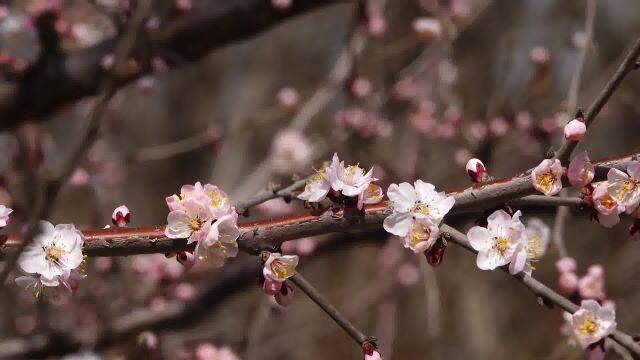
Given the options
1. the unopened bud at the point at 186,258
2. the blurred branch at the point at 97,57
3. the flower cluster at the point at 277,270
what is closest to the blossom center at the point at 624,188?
the flower cluster at the point at 277,270

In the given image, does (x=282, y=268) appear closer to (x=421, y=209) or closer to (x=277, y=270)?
(x=277, y=270)

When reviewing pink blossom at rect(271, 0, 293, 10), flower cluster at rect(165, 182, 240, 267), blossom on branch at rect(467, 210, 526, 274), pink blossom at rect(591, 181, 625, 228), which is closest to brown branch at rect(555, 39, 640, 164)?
pink blossom at rect(591, 181, 625, 228)

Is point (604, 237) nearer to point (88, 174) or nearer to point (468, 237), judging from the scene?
point (88, 174)

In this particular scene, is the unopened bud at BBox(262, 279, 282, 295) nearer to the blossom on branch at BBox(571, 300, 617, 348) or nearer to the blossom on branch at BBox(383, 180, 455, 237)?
the blossom on branch at BBox(383, 180, 455, 237)

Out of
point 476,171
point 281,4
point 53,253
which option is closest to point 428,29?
point 281,4

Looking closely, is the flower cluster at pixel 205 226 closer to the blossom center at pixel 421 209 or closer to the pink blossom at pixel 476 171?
the blossom center at pixel 421 209

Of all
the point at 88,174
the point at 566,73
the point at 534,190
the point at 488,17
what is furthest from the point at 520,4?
the point at 534,190
